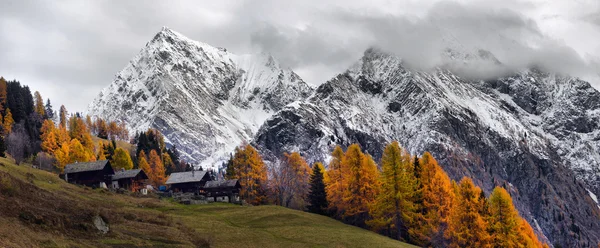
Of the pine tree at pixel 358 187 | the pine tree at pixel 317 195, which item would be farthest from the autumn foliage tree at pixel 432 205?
the pine tree at pixel 317 195

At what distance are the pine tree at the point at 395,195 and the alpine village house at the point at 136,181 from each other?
101ft

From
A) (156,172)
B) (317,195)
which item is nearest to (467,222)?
(317,195)

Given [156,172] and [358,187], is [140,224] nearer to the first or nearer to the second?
[358,187]

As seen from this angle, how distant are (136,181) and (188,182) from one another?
12528 millimetres

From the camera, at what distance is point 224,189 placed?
382 ft

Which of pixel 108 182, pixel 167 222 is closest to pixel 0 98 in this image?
pixel 108 182

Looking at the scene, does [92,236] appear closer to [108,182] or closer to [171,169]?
[108,182]

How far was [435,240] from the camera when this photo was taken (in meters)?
75.4

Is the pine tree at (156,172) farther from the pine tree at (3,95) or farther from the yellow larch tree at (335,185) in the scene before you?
the yellow larch tree at (335,185)

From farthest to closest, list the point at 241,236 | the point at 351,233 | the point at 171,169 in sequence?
1. the point at 171,169
2. the point at 351,233
3. the point at 241,236

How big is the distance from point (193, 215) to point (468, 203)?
115 ft

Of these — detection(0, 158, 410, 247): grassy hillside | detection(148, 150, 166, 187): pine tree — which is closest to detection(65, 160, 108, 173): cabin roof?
detection(0, 158, 410, 247): grassy hillside

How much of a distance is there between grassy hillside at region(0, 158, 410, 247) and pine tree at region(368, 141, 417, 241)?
21.8 feet

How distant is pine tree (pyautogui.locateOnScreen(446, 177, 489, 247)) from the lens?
6969 centimetres
